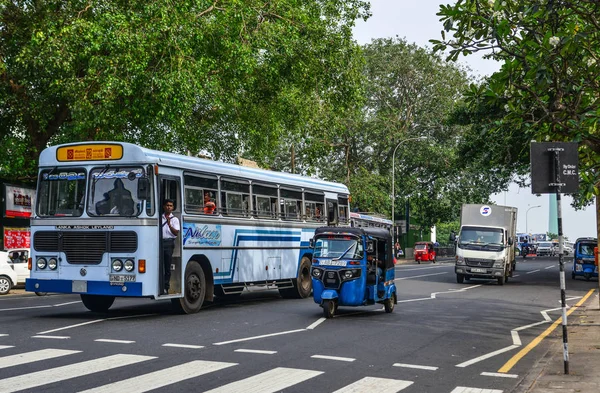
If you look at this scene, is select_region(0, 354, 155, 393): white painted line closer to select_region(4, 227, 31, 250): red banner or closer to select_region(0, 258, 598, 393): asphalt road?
select_region(0, 258, 598, 393): asphalt road

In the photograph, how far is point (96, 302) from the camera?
1712 centimetres

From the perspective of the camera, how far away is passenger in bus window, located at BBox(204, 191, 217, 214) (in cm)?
1728

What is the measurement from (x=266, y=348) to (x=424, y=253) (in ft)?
183

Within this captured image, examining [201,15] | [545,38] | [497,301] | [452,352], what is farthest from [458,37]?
[201,15]

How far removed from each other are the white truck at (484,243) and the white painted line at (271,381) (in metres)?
22.9

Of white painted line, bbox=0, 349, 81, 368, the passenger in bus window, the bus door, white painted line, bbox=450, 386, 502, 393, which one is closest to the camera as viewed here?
white painted line, bbox=450, 386, 502, 393

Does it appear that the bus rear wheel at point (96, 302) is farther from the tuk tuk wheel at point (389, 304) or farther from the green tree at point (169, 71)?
the green tree at point (169, 71)

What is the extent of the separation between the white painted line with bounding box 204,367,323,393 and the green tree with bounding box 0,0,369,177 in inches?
575

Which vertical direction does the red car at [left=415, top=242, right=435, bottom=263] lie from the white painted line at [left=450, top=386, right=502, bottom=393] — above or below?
above

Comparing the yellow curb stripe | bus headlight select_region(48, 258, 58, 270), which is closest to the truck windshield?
the yellow curb stripe

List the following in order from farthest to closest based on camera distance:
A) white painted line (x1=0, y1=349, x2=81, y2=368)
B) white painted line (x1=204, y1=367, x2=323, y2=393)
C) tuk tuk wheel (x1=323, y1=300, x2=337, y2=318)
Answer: tuk tuk wheel (x1=323, y1=300, x2=337, y2=318) < white painted line (x1=0, y1=349, x2=81, y2=368) < white painted line (x1=204, y1=367, x2=323, y2=393)

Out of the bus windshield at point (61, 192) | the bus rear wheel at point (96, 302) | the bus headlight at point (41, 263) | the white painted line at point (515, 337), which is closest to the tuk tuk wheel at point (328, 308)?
the white painted line at point (515, 337)

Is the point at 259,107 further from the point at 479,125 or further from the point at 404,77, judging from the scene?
the point at 404,77

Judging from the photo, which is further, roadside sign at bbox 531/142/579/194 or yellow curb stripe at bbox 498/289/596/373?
yellow curb stripe at bbox 498/289/596/373
